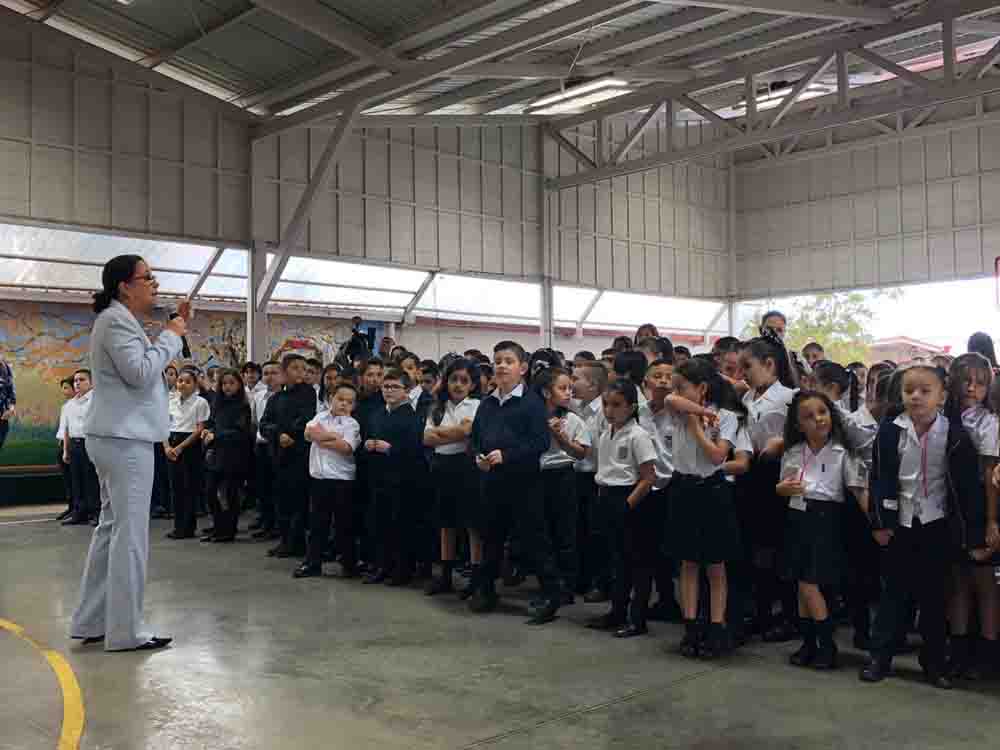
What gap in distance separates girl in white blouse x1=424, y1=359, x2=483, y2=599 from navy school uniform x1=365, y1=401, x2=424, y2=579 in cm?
18

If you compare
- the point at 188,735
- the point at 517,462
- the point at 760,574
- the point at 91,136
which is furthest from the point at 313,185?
the point at 188,735

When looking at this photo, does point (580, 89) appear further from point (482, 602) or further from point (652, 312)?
point (482, 602)

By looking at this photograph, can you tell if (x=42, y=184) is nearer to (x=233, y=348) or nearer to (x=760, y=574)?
(x=233, y=348)

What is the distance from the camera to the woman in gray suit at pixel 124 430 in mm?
4453

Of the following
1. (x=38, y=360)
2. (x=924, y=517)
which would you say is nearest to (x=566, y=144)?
(x=38, y=360)

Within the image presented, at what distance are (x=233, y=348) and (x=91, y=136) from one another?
13.5ft

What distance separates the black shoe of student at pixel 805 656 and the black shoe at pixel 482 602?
1.77 m

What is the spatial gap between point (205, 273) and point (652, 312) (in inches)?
391

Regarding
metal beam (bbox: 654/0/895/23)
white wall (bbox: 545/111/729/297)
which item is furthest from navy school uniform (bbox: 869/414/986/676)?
white wall (bbox: 545/111/729/297)

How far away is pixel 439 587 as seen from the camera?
19.9 feet

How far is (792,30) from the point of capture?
541 inches

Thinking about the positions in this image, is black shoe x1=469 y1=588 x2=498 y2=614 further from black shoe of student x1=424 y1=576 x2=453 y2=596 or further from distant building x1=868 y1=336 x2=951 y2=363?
distant building x1=868 y1=336 x2=951 y2=363

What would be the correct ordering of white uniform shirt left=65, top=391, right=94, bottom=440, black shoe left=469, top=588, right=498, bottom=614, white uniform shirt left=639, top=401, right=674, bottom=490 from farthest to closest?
white uniform shirt left=65, top=391, right=94, bottom=440
black shoe left=469, top=588, right=498, bottom=614
white uniform shirt left=639, top=401, right=674, bottom=490

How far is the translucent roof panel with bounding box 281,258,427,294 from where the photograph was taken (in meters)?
15.9
